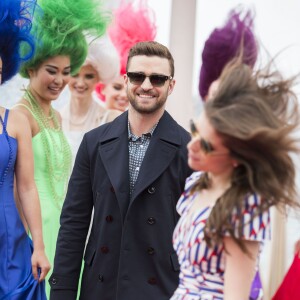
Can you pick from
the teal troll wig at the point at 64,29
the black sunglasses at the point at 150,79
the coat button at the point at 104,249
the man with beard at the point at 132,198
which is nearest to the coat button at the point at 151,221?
the man with beard at the point at 132,198

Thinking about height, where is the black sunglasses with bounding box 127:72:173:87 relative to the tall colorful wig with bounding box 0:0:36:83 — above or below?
below

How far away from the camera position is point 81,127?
6.77 metres

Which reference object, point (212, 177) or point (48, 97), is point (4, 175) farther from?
point (212, 177)

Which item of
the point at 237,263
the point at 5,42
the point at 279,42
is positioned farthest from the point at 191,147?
the point at 279,42

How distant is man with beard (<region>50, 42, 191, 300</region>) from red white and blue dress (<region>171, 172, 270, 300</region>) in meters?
0.85

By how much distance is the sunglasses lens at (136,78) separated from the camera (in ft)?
12.1

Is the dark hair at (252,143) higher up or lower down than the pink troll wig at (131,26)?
lower down

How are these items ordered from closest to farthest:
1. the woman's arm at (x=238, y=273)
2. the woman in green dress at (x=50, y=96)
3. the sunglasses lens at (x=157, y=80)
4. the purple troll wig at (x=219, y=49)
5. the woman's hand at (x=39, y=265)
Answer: the woman's arm at (x=238, y=273), the sunglasses lens at (x=157, y=80), the woman's hand at (x=39, y=265), the purple troll wig at (x=219, y=49), the woman in green dress at (x=50, y=96)

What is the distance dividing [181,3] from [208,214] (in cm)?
460

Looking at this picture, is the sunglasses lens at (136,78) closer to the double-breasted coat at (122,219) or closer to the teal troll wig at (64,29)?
the double-breasted coat at (122,219)

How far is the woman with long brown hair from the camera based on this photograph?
2406mm

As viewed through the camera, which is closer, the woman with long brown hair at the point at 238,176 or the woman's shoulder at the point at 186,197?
the woman with long brown hair at the point at 238,176

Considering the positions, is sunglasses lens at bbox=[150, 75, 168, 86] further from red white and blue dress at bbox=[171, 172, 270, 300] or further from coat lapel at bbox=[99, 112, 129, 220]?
red white and blue dress at bbox=[171, 172, 270, 300]

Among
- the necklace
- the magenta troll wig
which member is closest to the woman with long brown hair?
the necklace
